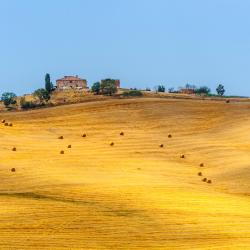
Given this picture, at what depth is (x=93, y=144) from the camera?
5759cm

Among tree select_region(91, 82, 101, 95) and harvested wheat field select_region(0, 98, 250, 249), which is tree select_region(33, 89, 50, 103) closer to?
tree select_region(91, 82, 101, 95)

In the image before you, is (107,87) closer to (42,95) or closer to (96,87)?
(96,87)

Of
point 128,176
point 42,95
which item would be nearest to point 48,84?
point 42,95

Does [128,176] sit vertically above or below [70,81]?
below

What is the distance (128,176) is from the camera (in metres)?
47.8

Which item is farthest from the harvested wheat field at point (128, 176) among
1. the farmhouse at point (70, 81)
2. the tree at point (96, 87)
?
the farmhouse at point (70, 81)

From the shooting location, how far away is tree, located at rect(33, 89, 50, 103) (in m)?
86.0

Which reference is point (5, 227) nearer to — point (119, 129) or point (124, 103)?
point (119, 129)

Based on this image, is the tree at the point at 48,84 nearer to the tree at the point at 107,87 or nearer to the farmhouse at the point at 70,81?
the tree at the point at 107,87

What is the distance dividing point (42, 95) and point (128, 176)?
136 feet

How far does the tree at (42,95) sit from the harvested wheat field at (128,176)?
16.7m

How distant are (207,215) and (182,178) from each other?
381 inches

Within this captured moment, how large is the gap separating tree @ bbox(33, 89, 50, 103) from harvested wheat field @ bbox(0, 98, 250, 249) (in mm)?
16675

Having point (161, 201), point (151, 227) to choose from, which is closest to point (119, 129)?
point (161, 201)
